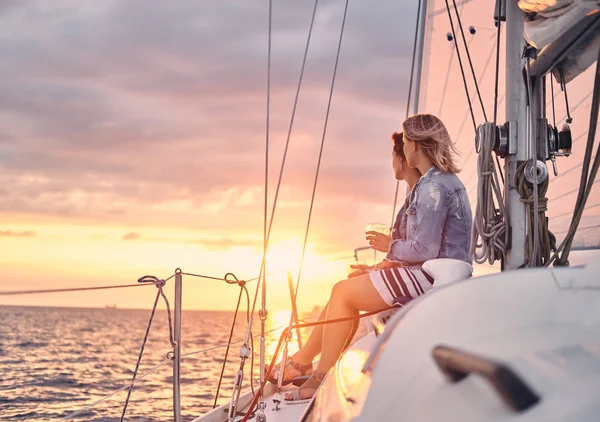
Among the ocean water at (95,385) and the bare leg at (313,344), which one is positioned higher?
the bare leg at (313,344)

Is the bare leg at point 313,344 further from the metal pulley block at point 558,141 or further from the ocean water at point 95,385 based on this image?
the ocean water at point 95,385

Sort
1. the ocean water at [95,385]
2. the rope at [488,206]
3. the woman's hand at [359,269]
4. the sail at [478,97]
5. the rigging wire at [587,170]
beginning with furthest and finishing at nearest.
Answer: the ocean water at [95,385]
the sail at [478,97]
the woman's hand at [359,269]
the rope at [488,206]
the rigging wire at [587,170]

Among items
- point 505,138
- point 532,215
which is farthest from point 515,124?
point 532,215

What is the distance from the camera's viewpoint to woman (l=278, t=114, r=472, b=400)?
85.8 inches

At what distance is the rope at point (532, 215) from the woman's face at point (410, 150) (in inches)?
14.4

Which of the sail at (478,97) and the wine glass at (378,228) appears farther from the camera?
the sail at (478,97)

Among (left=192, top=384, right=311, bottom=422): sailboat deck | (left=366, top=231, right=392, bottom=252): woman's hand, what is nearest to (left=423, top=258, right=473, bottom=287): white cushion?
(left=192, top=384, right=311, bottom=422): sailboat deck

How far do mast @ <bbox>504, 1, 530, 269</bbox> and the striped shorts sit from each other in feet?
0.92

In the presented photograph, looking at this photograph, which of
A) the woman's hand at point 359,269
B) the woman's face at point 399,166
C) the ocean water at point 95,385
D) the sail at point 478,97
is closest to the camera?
the woman's hand at point 359,269

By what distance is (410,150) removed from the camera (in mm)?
2414

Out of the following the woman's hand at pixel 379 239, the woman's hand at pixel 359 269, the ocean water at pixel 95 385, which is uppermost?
the woman's hand at pixel 379 239

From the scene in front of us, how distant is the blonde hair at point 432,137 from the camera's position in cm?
237

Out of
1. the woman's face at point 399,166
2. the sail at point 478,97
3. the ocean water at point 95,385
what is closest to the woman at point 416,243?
the woman's face at point 399,166

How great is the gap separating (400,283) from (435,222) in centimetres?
22
